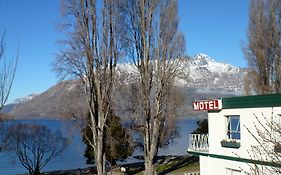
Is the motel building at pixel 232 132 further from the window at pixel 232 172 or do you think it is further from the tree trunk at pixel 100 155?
the tree trunk at pixel 100 155

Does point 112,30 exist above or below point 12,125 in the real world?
above

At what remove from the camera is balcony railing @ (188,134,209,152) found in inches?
686

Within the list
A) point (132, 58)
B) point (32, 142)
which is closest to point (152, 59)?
point (132, 58)

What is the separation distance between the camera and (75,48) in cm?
1891

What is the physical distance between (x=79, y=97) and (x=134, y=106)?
5.31 m

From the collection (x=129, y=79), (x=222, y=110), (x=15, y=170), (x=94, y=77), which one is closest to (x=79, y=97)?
(x=94, y=77)

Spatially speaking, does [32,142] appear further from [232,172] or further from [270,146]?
[270,146]

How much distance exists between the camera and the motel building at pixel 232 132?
13.2 meters

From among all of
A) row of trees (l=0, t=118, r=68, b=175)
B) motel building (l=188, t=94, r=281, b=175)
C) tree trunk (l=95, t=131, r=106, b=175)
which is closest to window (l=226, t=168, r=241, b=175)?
motel building (l=188, t=94, r=281, b=175)

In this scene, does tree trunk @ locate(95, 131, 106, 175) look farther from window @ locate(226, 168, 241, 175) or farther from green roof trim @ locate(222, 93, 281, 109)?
green roof trim @ locate(222, 93, 281, 109)

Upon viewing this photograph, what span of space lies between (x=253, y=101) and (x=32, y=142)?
2506 centimetres

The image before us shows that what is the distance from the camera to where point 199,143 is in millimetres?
17781

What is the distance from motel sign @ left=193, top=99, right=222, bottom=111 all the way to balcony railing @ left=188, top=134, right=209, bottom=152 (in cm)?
170

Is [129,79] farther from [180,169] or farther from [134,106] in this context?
[180,169]
